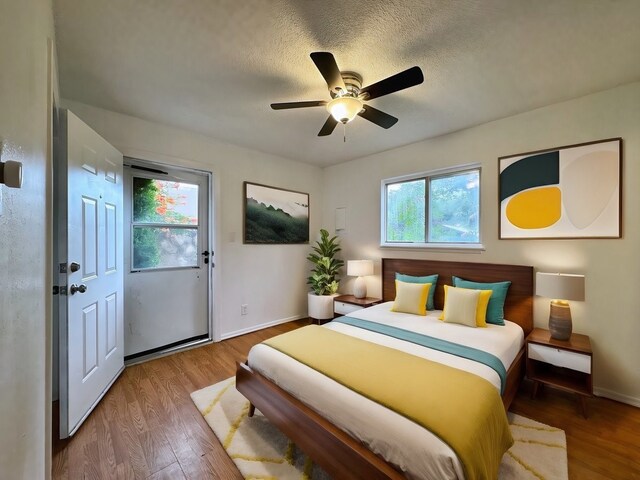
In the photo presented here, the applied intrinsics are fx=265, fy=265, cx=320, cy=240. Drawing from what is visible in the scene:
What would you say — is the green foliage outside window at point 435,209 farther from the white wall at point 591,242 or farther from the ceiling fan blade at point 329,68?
the ceiling fan blade at point 329,68

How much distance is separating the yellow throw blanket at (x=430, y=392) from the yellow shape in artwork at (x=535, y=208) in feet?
6.09

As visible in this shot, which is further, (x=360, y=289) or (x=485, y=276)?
(x=360, y=289)

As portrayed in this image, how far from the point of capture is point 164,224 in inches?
121

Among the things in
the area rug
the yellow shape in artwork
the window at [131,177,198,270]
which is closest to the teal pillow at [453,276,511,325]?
the yellow shape in artwork

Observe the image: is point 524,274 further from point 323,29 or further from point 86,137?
point 86,137

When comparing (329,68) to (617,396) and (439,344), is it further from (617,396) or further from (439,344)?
(617,396)

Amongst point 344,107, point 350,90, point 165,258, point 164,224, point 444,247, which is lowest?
point 165,258

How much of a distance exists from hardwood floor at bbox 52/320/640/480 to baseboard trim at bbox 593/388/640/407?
53mm

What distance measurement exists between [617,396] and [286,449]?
2725 mm

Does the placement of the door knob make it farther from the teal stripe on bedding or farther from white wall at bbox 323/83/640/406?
white wall at bbox 323/83/640/406

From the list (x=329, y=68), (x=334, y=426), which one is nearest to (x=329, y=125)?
(x=329, y=68)

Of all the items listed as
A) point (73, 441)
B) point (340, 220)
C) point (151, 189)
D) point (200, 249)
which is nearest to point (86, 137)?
point (151, 189)

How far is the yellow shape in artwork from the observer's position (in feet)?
8.11

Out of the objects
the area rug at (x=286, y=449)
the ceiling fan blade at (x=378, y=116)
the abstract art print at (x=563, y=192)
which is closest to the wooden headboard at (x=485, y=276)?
the abstract art print at (x=563, y=192)
